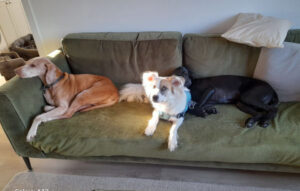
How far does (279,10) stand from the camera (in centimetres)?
182

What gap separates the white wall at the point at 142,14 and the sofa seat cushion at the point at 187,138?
858 mm

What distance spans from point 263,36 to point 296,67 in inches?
14.0

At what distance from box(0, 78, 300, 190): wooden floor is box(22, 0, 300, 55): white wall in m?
1.30

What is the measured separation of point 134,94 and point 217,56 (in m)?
0.79

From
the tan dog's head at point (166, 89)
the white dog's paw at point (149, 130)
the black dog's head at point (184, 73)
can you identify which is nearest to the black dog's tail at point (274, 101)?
the black dog's head at point (184, 73)

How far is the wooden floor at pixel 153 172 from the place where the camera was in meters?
1.55

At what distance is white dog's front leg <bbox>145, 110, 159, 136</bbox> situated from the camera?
1.42 metres

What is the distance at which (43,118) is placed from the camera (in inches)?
61.9

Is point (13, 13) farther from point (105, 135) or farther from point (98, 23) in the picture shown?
point (105, 135)

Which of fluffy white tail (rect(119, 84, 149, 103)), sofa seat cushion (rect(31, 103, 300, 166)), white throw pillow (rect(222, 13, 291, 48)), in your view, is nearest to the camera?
sofa seat cushion (rect(31, 103, 300, 166))

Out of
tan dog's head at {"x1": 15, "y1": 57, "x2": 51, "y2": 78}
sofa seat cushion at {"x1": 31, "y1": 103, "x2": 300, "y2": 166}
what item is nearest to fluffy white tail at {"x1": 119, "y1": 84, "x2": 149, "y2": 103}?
sofa seat cushion at {"x1": 31, "y1": 103, "x2": 300, "y2": 166}

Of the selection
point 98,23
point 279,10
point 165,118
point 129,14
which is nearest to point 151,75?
point 165,118

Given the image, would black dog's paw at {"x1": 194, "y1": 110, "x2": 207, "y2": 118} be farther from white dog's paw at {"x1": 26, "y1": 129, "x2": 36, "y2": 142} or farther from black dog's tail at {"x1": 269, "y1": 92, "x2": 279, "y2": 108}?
white dog's paw at {"x1": 26, "y1": 129, "x2": 36, "y2": 142}

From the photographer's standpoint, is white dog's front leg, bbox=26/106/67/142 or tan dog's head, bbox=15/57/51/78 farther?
tan dog's head, bbox=15/57/51/78
